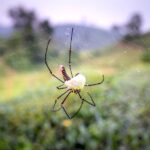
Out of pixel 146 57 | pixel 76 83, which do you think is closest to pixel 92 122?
pixel 146 57

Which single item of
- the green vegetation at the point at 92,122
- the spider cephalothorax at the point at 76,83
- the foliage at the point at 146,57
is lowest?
the green vegetation at the point at 92,122

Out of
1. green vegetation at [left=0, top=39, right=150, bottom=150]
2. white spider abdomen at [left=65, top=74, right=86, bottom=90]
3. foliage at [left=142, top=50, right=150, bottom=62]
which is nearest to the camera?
white spider abdomen at [left=65, top=74, right=86, bottom=90]

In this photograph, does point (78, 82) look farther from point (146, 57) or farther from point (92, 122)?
point (146, 57)

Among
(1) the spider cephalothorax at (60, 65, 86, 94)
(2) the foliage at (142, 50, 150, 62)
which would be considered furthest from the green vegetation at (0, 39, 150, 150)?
(1) the spider cephalothorax at (60, 65, 86, 94)

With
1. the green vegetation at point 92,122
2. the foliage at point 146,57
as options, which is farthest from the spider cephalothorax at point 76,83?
the foliage at point 146,57

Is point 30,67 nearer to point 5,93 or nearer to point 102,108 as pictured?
point 5,93

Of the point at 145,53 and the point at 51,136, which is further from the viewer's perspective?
the point at 145,53

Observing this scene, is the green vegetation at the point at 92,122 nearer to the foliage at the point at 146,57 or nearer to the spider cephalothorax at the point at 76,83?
the foliage at the point at 146,57

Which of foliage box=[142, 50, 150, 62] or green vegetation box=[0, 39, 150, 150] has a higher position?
foliage box=[142, 50, 150, 62]

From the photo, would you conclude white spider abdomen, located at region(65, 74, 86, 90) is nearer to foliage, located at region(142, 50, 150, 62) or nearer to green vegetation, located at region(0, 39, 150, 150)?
green vegetation, located at region(0, 39, 150, 150)

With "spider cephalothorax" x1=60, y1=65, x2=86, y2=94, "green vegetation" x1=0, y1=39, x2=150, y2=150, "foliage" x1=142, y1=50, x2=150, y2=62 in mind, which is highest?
"spider cephalothorax" x1=60, y1=65, x2=86, y2=94

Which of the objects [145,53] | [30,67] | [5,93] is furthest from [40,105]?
[30,67]
